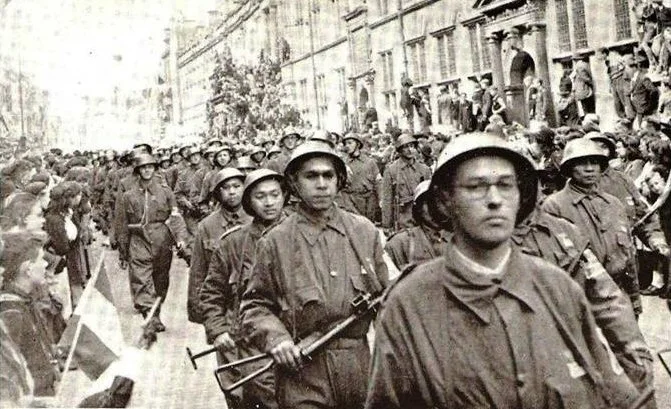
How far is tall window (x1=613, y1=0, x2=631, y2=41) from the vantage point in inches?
874

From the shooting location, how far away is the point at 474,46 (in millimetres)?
31594

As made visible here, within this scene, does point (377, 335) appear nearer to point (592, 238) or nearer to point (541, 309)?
point (541, 309)

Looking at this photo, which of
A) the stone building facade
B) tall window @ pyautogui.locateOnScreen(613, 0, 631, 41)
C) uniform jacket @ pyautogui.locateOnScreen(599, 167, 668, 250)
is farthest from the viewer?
the stone building facade

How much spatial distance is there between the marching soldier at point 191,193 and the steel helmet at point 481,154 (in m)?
13.1

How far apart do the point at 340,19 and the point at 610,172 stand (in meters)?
39.3

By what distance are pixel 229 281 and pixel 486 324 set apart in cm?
405

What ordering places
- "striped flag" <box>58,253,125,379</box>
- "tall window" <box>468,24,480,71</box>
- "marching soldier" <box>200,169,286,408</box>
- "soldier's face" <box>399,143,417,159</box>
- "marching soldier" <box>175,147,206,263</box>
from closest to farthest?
"striped flag" <box>58,253,125,379</box> < "marching soldier" <box>200,169,286,408</box> < "soldier's face" <box>399,143,417,159</box> < "marching soldier" <box>175,147,206,263</box> < "tall window" <box>468,24,480,71</box>

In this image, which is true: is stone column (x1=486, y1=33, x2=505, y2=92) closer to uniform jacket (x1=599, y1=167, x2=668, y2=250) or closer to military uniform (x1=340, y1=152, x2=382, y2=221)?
military uniform (x1=340, y1=152, x2=382, y2=221)

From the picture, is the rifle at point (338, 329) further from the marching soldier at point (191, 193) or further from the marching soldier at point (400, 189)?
the marching soldier at point (191, 193)

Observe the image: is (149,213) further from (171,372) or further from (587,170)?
(587,170)

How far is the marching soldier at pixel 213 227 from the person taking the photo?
7.12 meters

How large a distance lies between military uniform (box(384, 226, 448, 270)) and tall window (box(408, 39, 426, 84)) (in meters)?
29.9

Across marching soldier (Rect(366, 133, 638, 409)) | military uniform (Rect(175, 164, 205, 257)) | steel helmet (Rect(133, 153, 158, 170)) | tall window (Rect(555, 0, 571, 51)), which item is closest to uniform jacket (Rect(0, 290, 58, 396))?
marching soldier (Rect(366, 133, 638, 409))

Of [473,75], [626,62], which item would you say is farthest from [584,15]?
[473,75]
